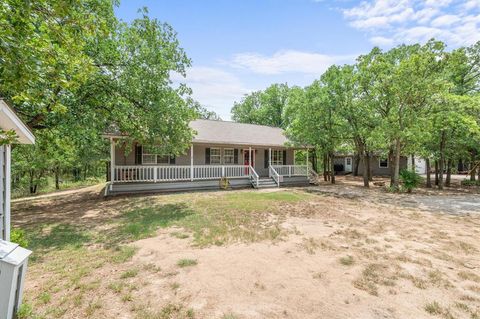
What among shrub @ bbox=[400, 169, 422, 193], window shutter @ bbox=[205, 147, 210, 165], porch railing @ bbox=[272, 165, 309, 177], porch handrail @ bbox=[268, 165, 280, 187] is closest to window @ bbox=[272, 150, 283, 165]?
Result: porch railing @ bbox=[272, 165, 309, 177]

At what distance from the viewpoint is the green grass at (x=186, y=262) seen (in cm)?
476

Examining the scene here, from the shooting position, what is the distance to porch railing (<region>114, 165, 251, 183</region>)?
13758 mm

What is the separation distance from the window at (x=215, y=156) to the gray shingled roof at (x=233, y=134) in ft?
3.54

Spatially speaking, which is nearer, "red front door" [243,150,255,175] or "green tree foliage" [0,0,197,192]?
"green tree foliage" [0,0,197,192]

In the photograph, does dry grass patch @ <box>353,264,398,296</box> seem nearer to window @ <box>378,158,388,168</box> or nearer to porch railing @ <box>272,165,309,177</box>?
porch railing @ <box>272,165,309,177</box>

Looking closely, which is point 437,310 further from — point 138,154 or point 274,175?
point 274,175

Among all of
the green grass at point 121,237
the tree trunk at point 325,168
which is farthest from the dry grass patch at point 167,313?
the tree trunk at point 325,168

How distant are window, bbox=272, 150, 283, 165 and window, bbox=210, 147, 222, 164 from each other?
4985 mm

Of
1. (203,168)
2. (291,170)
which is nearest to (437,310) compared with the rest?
(203,168)

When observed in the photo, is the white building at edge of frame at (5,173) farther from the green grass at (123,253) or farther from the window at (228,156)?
the window at (228,156)

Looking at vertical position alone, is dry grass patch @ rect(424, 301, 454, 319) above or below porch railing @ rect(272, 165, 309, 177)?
below

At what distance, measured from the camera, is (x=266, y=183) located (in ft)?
57.9


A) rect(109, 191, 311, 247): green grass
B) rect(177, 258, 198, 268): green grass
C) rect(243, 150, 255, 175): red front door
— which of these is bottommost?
rect(109, 191, 311, 247): green grass

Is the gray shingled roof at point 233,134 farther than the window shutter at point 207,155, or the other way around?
the window shutter at point 207,155
